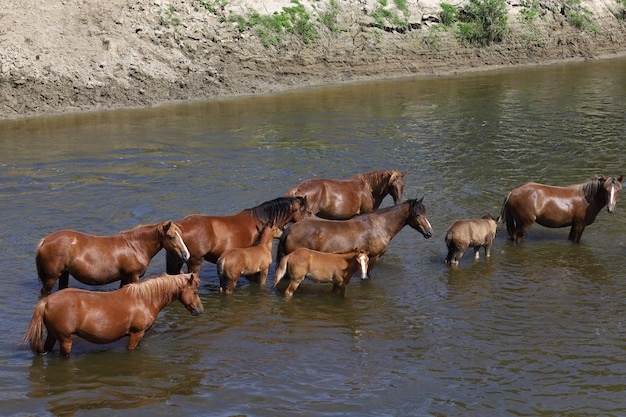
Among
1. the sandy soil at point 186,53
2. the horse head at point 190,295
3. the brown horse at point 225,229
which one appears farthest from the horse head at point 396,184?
the sandy soil at point 186,53

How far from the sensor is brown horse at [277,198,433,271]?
38.7 feet

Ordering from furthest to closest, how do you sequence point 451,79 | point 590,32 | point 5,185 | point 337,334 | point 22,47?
1. point 590,32
2. point 451,79
3. point 22,47
4. point 5,185
5. point 337,334

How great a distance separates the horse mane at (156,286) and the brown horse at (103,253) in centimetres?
115

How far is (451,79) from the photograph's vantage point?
3062 cm

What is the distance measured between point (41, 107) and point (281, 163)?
962 cm

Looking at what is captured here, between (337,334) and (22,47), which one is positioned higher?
(22,47)

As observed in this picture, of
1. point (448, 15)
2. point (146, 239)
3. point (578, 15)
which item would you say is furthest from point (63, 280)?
point (578, 15)

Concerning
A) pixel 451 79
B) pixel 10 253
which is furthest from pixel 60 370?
pixel 451 79

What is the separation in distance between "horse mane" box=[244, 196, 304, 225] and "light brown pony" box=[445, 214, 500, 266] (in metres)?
2.47

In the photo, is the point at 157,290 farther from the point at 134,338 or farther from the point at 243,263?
the point at 243,263

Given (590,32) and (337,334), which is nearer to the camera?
(337,334)

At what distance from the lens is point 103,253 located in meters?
10.7

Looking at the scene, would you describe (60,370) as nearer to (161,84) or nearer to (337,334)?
(337,334)

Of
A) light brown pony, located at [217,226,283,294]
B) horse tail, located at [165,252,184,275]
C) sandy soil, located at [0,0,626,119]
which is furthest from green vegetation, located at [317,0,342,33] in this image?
horse tail, located at [165,252,184,275]
